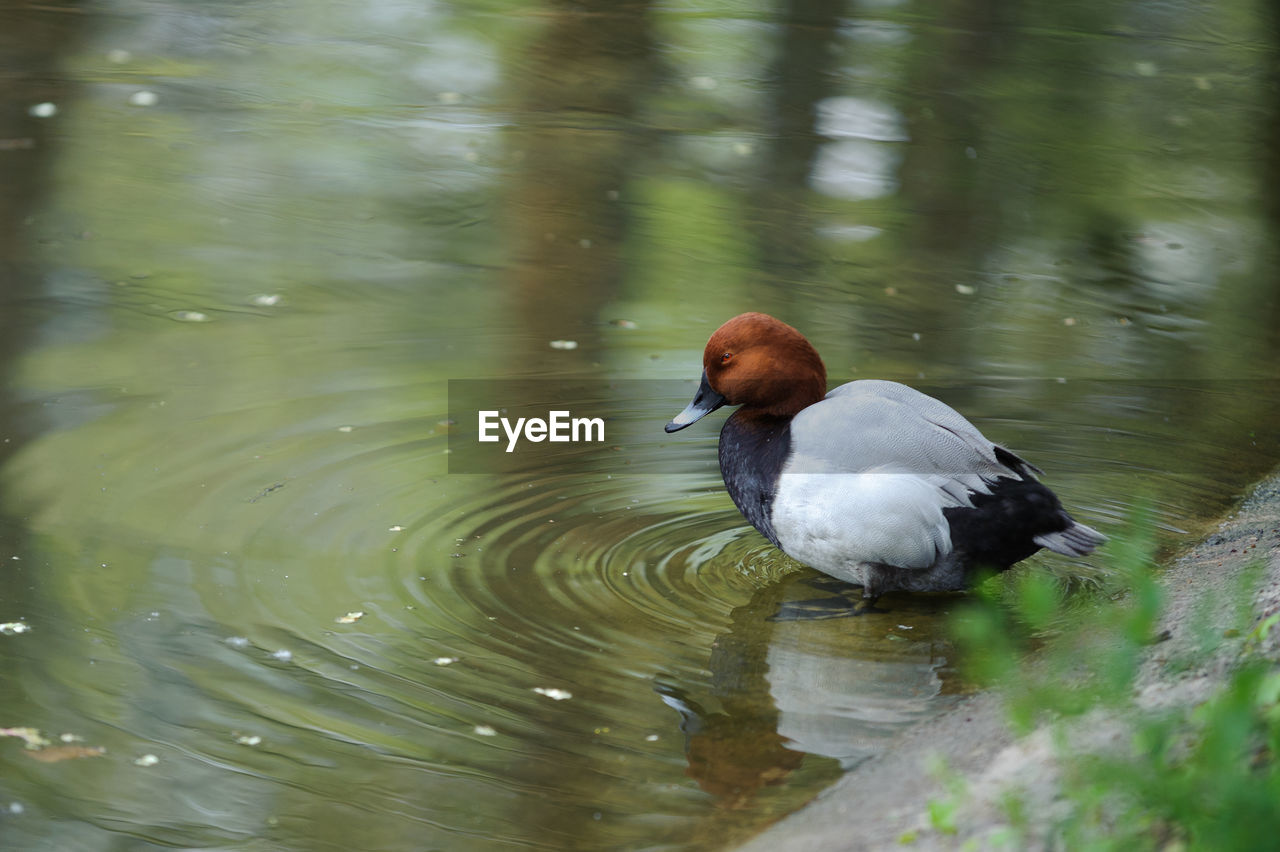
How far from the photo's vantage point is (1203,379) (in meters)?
6.59

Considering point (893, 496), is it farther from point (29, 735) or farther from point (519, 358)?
point (519, 358)

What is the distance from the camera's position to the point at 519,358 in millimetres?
6414

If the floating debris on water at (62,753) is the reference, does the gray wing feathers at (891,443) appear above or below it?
above

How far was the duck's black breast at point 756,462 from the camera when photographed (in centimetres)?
439

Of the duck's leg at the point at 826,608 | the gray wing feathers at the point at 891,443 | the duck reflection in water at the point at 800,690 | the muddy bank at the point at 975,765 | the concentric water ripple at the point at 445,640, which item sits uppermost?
the gray wing feathers at the point at 891,443

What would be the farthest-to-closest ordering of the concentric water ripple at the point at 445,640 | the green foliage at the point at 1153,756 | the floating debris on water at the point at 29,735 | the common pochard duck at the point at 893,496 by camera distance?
the common pochard duck at the point at 893,496, the floating debris on water at the point at 29,735, the concentric water ripple at the point at 445,640, the green foliage at the point at 1153,756

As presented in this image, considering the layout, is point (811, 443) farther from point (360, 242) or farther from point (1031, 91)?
point (1031, 91)

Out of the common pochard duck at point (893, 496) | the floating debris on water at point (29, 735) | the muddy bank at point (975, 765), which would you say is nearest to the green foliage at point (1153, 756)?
the muddy bank at point (975, 765)

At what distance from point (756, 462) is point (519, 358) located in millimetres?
2196

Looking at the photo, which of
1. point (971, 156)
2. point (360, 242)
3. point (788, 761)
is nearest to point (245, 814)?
point (788, 761)

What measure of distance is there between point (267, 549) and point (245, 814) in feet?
4.68

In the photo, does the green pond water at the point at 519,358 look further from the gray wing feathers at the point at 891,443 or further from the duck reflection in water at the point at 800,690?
the gray wing feathers at the point at 891,443

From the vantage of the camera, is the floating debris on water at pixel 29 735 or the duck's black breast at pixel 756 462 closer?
the floating debris on water at pixel 29 735

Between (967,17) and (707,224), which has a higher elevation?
(967,17)
